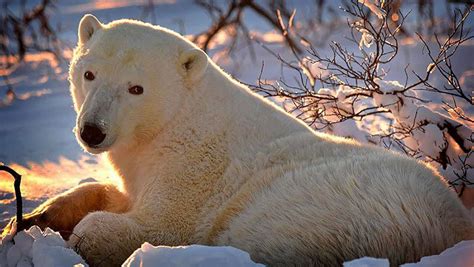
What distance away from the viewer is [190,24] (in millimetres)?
11258

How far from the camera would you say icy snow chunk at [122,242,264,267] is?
2234 mm

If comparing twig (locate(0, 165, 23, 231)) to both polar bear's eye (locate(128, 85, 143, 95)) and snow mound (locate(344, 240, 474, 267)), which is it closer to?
polar bear's eye (locate(128, 85, 143, 95))

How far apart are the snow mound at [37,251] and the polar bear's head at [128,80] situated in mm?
514

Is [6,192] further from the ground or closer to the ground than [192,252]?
closer to the ground

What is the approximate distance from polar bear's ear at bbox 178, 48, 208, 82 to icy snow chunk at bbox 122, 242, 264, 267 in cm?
131

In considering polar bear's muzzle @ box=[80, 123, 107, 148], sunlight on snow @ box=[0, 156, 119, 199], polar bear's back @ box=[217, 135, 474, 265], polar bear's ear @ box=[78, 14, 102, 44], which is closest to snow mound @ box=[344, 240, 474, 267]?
polar bear's back @ box=[217, 135, 474, 265]

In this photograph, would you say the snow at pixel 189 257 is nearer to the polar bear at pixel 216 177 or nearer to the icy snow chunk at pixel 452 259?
the polar bear at pixel 216 177

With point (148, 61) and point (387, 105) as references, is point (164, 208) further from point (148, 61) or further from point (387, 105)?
point (387, 105)

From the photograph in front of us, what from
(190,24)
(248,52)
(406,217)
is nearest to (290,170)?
(406,217)

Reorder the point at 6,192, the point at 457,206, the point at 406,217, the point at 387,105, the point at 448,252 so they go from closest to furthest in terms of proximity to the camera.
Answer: the point at 448,252 < the point at 406,217 < the point at 457,206 < the point at 387,105 < the point at 6,192

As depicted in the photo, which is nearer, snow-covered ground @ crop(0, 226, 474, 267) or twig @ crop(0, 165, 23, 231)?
snow-covered ground @ crop(0, 226, 474, 267)

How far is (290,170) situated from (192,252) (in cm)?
108

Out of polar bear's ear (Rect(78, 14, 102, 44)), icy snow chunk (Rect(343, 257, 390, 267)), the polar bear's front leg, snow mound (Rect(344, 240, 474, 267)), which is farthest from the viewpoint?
polar bear's ear (Rect(78, 14, 102, 44))

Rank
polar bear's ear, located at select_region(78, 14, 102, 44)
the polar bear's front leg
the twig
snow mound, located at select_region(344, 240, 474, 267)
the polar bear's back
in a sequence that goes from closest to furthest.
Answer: snow mound, located at select_region(344, 240, 474, 267) < the polar bear's back < the twig < the polar bear's front leg < polar bear's ear, located at select_region(78, 14, 102, 44)
